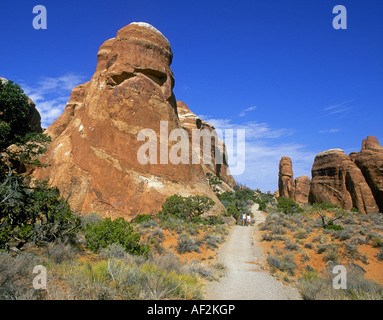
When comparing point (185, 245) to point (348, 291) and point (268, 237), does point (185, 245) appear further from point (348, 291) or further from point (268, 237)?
point (348, 291)

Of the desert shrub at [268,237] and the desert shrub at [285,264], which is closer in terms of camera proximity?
the desert shrub at [285,264]

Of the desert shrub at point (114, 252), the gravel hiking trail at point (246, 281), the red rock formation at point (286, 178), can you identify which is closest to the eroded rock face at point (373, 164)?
the red rock formation at point (286, 178)

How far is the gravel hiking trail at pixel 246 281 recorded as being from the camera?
641 centimetres

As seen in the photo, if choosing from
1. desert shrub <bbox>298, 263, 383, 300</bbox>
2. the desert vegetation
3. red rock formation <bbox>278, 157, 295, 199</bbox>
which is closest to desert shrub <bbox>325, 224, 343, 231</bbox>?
the desert vegetation

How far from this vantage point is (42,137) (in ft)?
36.8

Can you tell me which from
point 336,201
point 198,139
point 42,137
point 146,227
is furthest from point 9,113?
point 198,139

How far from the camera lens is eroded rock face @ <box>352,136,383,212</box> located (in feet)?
95.8

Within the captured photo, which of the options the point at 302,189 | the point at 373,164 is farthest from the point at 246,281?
the point at 302,189

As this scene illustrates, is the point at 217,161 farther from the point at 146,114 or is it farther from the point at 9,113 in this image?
the point at 9,113

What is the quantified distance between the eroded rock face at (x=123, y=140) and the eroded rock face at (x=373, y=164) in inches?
821

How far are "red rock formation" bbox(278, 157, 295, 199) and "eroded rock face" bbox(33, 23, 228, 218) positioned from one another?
1317 inches

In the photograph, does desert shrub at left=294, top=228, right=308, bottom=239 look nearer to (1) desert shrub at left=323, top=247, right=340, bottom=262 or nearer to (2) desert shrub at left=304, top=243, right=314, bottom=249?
(2) desert shrub at left=304, top=243, right=314, bottom=249

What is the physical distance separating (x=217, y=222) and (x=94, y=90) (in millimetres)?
18258

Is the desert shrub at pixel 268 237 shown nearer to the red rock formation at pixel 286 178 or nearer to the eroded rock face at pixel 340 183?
the eroded rock face at pixel 340 183
